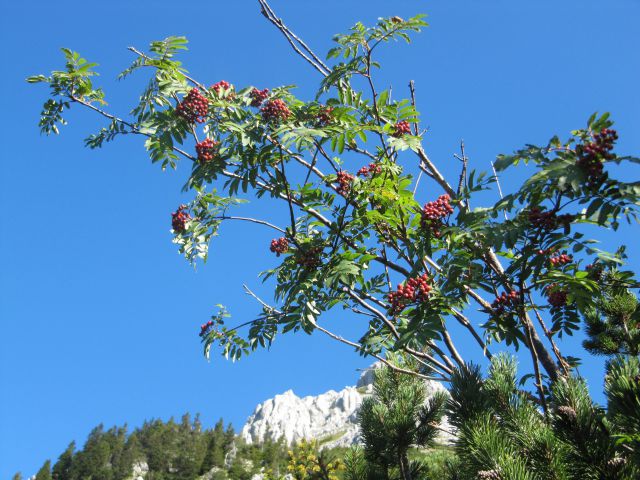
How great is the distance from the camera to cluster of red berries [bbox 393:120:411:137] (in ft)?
19.3

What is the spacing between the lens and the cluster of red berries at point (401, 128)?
5886mm

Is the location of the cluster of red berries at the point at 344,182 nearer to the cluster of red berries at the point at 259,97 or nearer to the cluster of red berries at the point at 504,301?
the cluster of red berries at the point at 259,97

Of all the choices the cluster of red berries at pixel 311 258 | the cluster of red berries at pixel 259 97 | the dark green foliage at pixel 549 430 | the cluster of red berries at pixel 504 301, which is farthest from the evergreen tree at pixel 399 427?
the cluster of red berries at pixel 259 97

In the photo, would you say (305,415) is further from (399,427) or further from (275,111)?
(275,111)

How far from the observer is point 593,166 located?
3336 mm

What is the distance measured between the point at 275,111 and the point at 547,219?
3118 millimetres

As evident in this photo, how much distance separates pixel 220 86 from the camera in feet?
20.5

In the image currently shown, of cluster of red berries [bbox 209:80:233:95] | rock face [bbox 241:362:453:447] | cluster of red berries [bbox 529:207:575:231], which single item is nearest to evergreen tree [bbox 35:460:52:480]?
rock face [bbox 241:362:453:447]

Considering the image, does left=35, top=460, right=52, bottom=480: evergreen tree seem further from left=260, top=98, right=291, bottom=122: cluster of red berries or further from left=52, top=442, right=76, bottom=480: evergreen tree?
left=260, top=98, right=291, bottom=122: cluster of red berries

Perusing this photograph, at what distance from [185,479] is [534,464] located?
117008mm

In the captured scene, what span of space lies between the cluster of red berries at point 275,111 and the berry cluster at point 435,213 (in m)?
1.94

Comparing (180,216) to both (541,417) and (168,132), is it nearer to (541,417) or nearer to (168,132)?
(168,132)

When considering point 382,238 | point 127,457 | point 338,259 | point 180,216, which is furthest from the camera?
point 127,457

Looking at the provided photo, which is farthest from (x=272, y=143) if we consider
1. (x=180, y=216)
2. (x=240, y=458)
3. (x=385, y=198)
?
(x=240, y=458)
